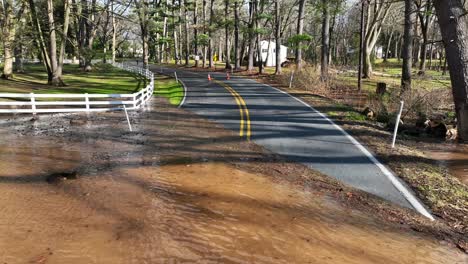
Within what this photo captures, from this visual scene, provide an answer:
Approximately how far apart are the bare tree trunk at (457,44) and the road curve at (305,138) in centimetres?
338

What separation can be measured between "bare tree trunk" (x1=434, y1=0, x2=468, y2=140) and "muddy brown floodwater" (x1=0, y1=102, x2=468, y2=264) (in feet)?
22.8

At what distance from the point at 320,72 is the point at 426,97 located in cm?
1333

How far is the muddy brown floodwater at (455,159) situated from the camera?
1012 cm

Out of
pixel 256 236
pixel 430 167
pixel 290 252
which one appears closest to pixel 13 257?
pixel 256 236

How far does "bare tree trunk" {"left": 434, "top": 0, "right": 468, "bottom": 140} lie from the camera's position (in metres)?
11.7

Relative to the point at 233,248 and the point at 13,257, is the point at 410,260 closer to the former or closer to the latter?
the point at 233,248

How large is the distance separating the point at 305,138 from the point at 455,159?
4.39 metres

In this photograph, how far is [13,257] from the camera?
537 cm

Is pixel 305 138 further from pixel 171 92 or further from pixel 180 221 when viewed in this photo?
pixel 171 92

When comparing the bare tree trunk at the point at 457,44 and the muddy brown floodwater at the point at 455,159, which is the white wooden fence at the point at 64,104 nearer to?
the muddy brown floodwater at the point at 455,159

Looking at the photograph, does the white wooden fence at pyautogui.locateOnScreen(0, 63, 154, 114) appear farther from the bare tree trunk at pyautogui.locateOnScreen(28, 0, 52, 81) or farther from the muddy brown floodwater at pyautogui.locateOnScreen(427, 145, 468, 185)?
the muddy brown floodwater at pyautogui.locateOnScreen(427, 145, 468, 185)

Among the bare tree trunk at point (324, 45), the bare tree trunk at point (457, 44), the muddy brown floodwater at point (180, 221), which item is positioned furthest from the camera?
the bare tree trunk at point (324, 45)

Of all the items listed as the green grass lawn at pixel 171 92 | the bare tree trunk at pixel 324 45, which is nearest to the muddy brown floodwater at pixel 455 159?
the green grass lawn at pixel 171 92

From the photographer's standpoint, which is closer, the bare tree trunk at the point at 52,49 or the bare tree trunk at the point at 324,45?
the bare tree trunk at the point at 52,49
